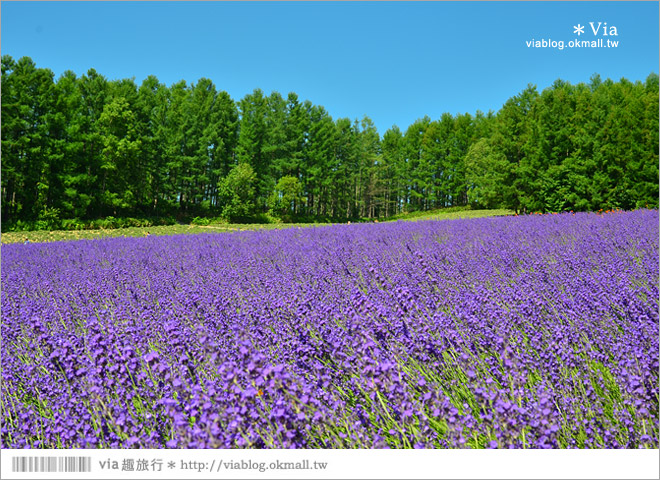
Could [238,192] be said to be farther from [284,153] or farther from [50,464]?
[50,464]

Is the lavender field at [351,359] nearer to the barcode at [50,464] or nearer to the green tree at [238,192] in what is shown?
the barcode at [50,464]

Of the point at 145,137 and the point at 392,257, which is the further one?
the point at 145,137

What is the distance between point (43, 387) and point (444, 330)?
6.80 feet

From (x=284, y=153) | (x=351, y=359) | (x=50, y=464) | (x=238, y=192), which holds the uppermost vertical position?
(x=284, y=153)

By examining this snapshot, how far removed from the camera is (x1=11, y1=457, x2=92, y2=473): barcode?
1.26 meters

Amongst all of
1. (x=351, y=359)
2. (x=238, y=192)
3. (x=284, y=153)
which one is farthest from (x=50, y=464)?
(x=284, y=153)

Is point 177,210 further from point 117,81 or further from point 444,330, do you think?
point 444,330

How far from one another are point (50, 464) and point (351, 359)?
110cm

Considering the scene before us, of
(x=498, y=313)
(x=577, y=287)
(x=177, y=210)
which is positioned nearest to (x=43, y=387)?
(x=498, y=313)

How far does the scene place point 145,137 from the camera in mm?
28672

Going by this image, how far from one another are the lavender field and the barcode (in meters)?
0.14

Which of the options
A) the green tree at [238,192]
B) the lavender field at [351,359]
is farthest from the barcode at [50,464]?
the green tree at [238,192]

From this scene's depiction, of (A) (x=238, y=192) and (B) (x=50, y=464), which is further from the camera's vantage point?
(A) (x=238, y=192)

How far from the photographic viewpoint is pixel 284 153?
3694cm
